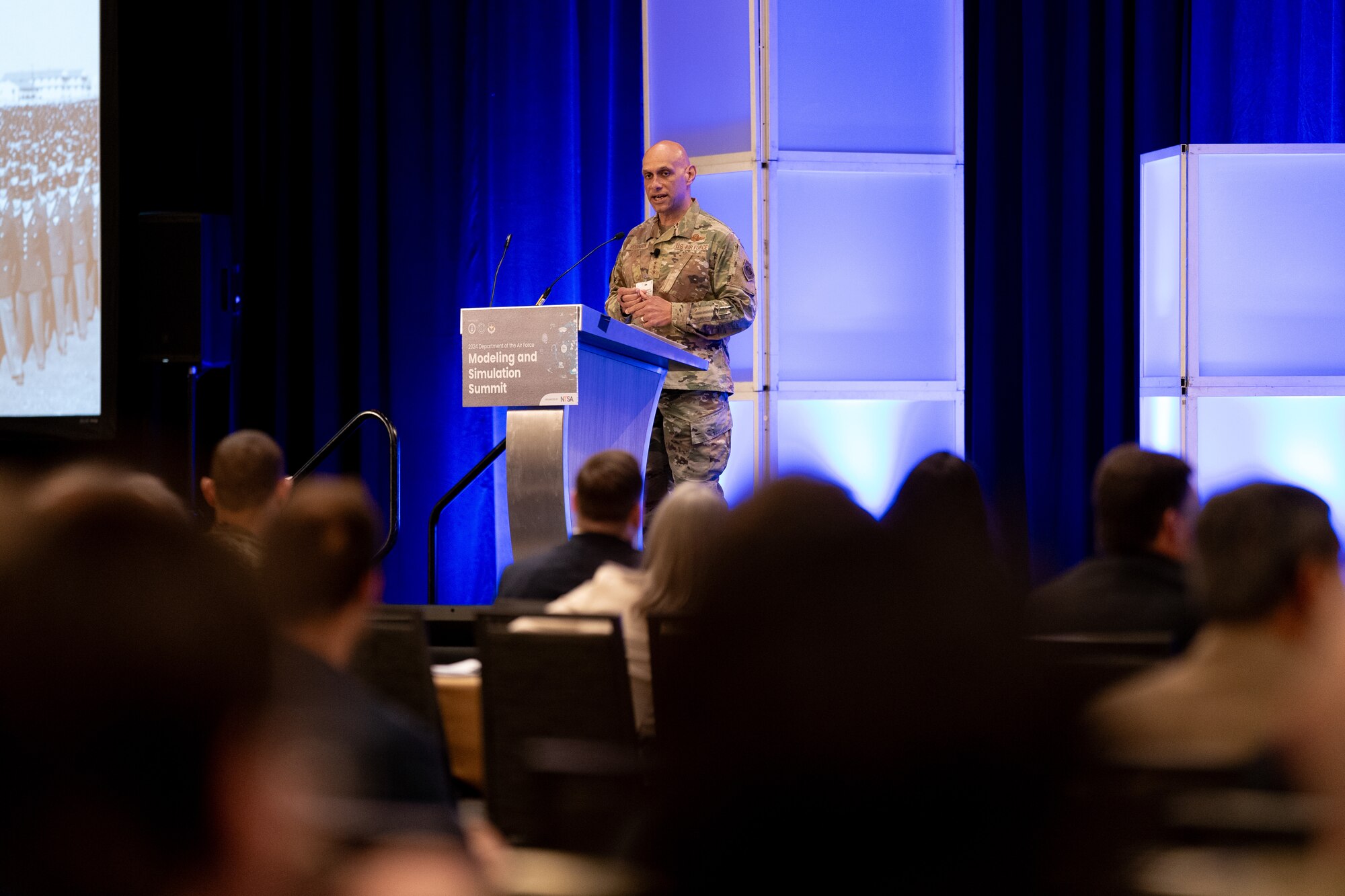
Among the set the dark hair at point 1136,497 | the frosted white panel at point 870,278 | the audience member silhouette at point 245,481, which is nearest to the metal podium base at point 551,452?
the audience member silhouette at point 245,481

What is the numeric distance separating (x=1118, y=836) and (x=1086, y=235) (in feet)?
15.7

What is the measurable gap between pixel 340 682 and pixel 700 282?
3482 millimetres

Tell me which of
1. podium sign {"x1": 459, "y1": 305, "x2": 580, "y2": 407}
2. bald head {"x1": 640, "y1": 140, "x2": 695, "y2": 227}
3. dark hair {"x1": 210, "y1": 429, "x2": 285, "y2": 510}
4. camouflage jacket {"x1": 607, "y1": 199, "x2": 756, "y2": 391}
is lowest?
dark hair {"x1": 210, "y1": 429, "x2": 285, "y2": 510}

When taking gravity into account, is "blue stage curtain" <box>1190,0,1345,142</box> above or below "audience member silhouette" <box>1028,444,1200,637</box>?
above

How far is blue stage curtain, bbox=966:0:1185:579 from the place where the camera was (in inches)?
219

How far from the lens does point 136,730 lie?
0.73 metres

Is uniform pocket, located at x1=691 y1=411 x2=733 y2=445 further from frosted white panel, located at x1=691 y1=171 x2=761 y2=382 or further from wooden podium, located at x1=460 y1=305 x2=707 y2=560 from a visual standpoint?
frosted white panel, located at x1=691 y1=171 x2=761 y2=382

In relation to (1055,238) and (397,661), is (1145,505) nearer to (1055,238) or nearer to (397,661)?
(397,661)

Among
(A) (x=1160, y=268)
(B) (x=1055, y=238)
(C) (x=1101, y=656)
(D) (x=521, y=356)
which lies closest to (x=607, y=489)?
(D) (x=521, y=356)

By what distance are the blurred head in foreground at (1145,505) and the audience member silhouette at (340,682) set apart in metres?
1.37

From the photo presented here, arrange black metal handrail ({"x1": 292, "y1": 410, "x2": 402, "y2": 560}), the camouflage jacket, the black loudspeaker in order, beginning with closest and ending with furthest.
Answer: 1. the camouflage jacket
2. black metal handrail ({"x1": 292, "y1": 410, "x2": 402, "y2": 560})
3. the black loudspeaker

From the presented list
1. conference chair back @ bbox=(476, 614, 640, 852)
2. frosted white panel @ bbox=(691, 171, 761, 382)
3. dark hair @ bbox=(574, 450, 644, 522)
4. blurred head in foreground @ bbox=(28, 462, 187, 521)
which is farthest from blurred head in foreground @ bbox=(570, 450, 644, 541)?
frosted white panel @ bbox=(691, 171, 761, 382)

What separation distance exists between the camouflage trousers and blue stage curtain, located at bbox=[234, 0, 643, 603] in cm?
166

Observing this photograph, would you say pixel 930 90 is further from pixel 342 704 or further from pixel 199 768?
pixel 199 768
